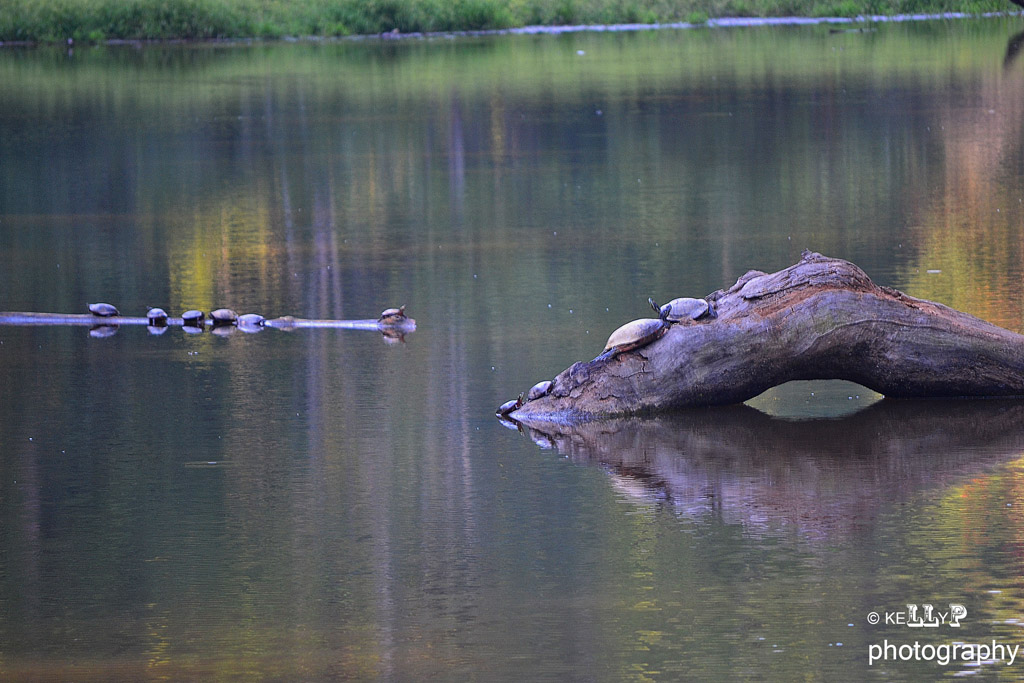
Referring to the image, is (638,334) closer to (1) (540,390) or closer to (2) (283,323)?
(1) (540,390)

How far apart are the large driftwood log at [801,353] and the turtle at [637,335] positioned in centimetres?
5

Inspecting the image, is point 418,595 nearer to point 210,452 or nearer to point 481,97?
point 210,452

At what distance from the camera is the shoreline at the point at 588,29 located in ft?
166

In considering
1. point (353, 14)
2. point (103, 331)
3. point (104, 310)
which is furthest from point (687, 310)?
point (353, 14)

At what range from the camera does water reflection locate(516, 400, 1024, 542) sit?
8.19 m

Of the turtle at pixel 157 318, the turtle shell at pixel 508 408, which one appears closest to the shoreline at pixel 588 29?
the turtle at pixel 157 318

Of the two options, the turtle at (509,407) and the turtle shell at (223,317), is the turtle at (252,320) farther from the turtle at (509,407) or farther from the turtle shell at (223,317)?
the turtle at (509,407)

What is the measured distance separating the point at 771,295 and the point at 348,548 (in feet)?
10.8

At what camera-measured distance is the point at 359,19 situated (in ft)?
178

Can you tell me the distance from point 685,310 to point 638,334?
0.31 m

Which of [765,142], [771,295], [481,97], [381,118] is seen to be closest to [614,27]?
[481,97]

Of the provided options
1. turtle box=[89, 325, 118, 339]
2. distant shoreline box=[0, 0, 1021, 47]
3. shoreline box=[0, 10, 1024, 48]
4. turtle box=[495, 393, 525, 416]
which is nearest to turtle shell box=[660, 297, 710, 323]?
turtle box=[495, 393, 525, 416]

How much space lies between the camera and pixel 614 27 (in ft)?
173

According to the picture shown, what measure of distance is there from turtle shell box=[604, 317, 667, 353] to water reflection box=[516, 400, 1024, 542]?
442mm
